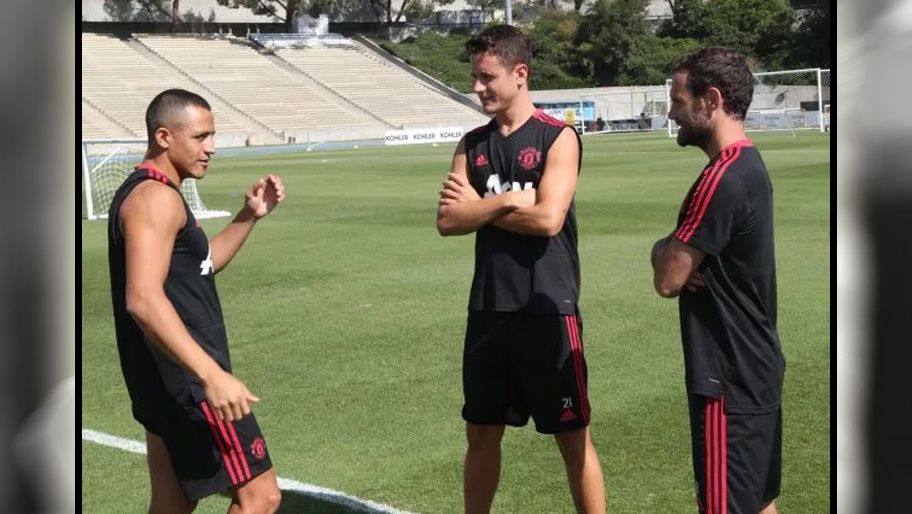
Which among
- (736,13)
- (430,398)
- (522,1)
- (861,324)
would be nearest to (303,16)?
(522,1)

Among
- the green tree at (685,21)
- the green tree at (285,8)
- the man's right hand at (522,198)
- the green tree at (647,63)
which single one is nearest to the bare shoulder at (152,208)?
the man's right hand at (522,198)

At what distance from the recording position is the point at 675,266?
3.32 m

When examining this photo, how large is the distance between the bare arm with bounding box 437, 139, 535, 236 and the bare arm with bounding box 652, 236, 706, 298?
0.82m

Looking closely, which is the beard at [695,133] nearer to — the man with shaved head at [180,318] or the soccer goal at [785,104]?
the man with shaved head at [180,318]

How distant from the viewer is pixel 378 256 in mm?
12914

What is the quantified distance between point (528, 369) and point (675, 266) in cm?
111

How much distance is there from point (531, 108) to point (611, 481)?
1973 mm

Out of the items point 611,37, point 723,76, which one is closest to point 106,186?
point 723,76

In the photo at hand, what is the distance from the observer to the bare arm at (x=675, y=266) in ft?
10.8

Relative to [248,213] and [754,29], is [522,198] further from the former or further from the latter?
[754,29]

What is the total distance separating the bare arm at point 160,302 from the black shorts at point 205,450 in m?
0.26

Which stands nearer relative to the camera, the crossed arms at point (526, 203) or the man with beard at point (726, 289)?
the man with beard at point (726, 289)

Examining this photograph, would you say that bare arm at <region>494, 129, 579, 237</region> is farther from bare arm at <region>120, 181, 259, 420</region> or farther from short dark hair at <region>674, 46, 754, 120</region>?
bare arm at <region>120, 181, 259, 420</region>

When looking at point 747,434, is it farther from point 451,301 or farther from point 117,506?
point 451,301
